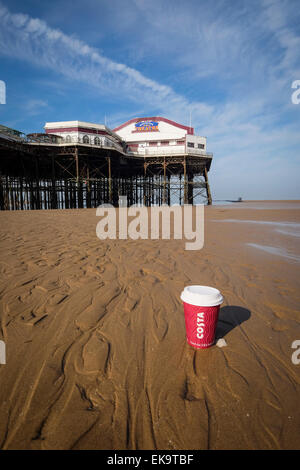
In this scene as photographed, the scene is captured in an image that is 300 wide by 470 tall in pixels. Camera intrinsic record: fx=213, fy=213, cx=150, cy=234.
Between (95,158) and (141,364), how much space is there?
108 ft

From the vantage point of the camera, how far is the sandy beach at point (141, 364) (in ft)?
4.97

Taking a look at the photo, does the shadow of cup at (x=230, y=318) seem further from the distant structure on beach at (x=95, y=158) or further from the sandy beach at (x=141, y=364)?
the distant structure on beach at (x=95, y=158)

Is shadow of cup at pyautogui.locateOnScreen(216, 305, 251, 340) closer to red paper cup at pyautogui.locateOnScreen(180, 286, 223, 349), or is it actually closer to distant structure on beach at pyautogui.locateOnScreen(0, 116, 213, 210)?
red paper cup at pyautogui.locateOnScreen(180, 286, 223, 349)

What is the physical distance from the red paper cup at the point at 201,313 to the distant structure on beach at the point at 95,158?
26.9 metres

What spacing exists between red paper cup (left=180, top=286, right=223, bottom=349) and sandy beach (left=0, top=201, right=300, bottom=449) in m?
0.15

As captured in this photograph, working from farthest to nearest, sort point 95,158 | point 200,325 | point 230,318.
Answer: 1. point 95,158
2. point 230,318
3. point 200,325

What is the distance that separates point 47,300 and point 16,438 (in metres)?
2.05

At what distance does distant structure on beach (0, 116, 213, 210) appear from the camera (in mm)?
27203

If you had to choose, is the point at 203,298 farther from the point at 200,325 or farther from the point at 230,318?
the point at 230,318

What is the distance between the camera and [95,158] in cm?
3161

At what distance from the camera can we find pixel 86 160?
99.0 ft

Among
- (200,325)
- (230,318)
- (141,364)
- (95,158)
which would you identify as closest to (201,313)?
(200,325)

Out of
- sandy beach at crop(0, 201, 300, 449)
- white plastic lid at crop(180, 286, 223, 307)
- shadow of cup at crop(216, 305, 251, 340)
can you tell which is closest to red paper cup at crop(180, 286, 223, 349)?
white plastic lid at crop(180, 286, 223, 307)
